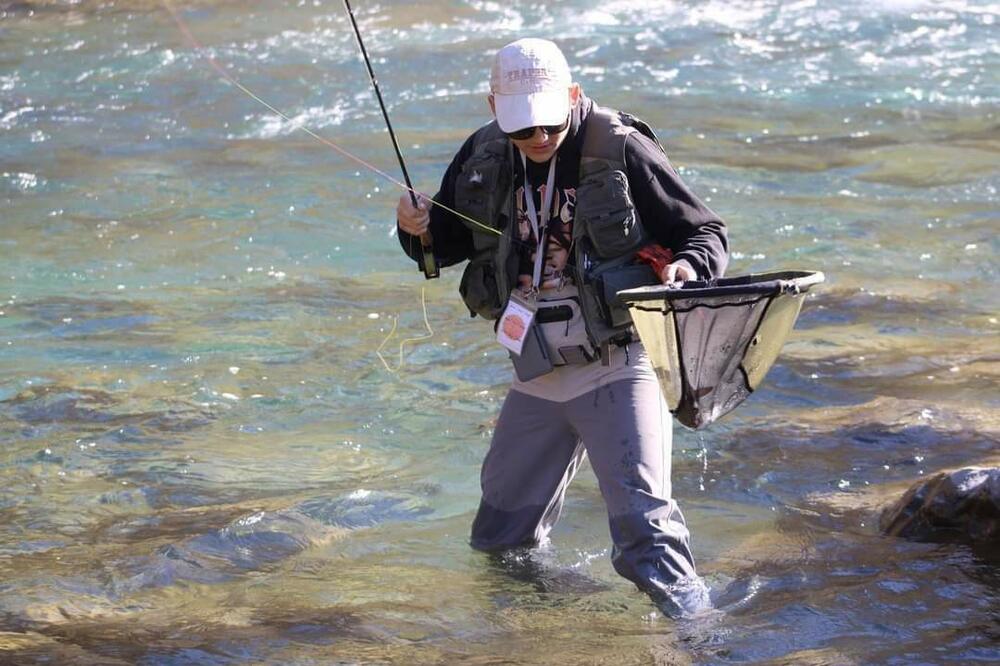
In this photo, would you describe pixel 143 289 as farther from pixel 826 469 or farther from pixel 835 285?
pixel 826 469

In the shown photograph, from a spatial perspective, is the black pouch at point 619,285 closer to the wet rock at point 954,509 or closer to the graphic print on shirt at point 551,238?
the graphic print on shirt at point 551,238

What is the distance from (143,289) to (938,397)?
4924mm

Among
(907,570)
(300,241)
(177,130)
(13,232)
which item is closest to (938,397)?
(907,570)

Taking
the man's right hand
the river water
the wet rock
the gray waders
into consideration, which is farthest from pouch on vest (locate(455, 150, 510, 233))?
the wet rock

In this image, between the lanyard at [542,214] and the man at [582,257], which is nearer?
the man at [582,257]

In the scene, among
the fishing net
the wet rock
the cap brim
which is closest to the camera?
the fishing net

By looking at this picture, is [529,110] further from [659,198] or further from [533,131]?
[659,198]

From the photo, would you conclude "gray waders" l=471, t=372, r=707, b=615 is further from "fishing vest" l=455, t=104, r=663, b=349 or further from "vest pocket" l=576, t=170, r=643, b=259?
"vest pocket" l=576, t=170, r=643, b=259

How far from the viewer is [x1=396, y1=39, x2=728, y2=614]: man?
438 centimetres

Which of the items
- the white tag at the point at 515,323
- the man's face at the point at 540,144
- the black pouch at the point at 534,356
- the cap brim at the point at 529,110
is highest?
the cap brim at the point at 529,110

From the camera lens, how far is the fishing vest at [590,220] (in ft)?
14.4

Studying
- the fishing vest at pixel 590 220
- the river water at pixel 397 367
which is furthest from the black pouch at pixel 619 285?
the river water at pixel 397 367

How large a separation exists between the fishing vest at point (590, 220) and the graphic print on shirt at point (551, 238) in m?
0.03

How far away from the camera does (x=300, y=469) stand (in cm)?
672
